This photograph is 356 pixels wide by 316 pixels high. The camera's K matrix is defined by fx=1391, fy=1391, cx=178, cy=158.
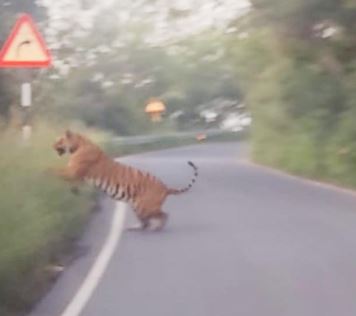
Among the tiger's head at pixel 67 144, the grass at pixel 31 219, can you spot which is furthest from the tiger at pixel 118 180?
the grass at pixel 31 219

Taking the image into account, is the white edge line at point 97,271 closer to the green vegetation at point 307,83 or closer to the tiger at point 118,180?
the tiger at point 118,180

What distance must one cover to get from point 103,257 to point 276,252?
7.16ft

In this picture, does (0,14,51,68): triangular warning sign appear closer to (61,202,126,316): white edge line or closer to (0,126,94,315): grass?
(0,126,94,315): grass

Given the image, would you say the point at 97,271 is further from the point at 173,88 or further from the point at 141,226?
the point at 173,88

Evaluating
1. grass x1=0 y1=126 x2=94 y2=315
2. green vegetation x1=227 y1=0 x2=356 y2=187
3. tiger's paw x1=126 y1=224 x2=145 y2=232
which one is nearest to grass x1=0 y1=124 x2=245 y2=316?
grass x1=0 y1=126 x2=94 y2=315

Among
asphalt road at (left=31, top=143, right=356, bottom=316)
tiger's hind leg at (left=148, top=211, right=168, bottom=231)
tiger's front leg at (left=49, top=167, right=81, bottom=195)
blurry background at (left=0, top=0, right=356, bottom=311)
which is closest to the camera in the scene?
asphalt road at (left=31, top=143, right=356, bottom=316)

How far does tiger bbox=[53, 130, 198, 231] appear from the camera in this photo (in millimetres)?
21344

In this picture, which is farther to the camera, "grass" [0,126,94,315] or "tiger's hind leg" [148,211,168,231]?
"tiger's hind leg" [148,211,168,231]

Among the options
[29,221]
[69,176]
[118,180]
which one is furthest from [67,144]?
[29,221]

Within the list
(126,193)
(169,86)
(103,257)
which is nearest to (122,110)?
(169,86)

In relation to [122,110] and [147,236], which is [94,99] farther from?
[147,236]

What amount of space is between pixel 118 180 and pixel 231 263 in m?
6.02

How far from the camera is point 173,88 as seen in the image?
92.8 meters

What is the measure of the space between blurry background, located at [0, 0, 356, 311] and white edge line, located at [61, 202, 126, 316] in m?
0.45
